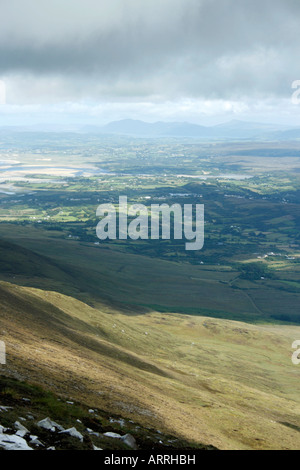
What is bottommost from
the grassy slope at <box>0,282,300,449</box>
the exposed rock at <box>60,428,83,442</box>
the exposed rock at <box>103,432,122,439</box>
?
the grassy slope at <box>0,282,300,449</box>

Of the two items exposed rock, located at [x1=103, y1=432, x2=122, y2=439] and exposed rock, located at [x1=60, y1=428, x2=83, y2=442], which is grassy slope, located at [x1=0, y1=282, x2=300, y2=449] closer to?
exposed rock, located at [x1=103, y1=432, x2=122, y2=439]

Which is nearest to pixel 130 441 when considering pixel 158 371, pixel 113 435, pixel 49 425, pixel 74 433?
pixel 113 435

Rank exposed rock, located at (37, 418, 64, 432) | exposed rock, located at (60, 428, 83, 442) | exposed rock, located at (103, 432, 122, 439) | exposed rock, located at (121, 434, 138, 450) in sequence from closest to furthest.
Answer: exposed rock, located at (60, 428, 83, 442) < exposed rock, located at (37, 418, 64, 432) < exposed rock, located at (121, 434, 138, 450) < exposed rock, located at (103, 432, 122, 439)

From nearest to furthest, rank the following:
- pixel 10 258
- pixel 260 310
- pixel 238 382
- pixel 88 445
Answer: pixel 88 445 < pixel 238 382 < pixel 10 258 < pixel 260 310

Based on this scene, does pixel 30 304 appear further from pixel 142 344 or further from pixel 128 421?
pixel 128 421

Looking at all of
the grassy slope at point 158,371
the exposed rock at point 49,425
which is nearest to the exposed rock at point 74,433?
the exposed rock at point 49,425

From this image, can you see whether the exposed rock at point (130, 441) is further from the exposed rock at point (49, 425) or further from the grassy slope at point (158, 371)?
the grassy slope at point (158, 371)

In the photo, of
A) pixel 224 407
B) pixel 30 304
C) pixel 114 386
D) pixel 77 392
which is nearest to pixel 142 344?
pixel 30 304

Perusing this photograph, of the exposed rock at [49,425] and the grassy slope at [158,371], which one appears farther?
the grassy slope at [158,371]

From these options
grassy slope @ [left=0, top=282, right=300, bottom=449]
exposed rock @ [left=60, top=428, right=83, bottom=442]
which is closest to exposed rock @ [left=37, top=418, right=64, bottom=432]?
exposed rock @ [left=60, top=428, right=83, bottom=442]
